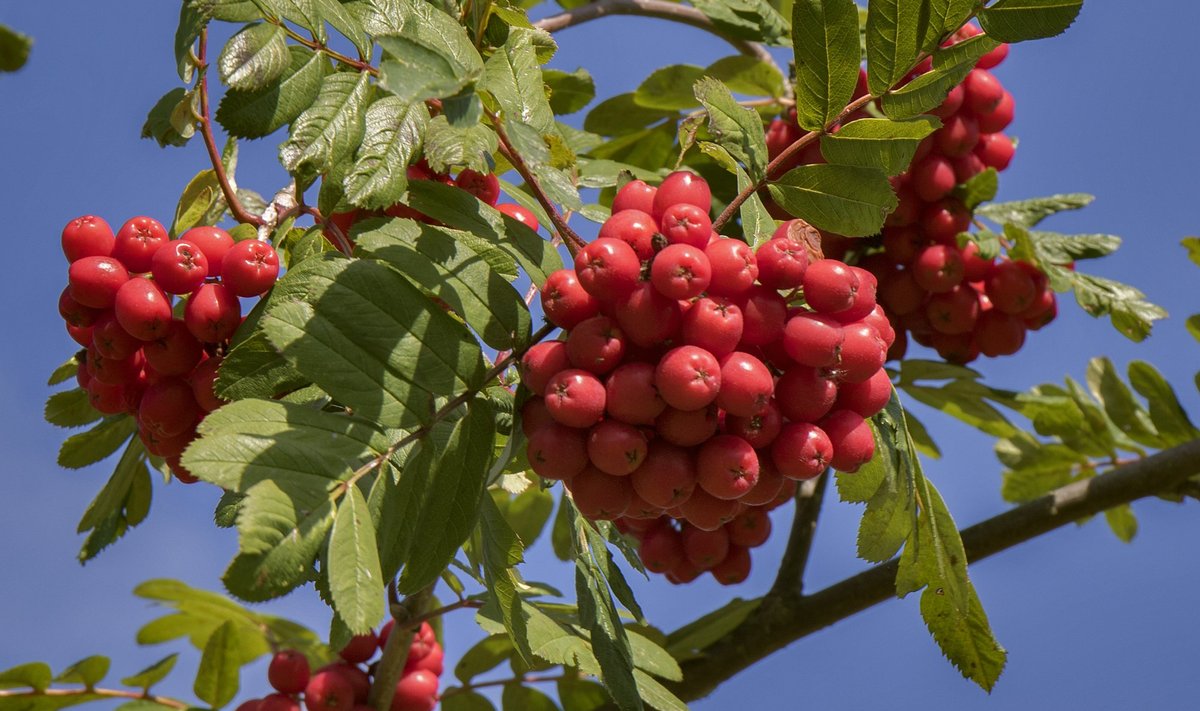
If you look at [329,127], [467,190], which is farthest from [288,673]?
[329,127]

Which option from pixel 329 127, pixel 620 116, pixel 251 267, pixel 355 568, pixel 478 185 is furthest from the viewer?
pixel 620 116

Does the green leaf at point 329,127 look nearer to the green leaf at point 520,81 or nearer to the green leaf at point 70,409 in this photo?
the green leaf at point 520,81

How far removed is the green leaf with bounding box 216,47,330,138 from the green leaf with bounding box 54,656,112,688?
4.55 ft

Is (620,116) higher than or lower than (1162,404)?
higher

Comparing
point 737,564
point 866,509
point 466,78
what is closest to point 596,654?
point 866,509

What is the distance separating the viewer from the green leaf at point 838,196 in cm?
159

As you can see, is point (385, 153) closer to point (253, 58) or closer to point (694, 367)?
A: point (253, 58)

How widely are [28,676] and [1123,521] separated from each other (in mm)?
2849

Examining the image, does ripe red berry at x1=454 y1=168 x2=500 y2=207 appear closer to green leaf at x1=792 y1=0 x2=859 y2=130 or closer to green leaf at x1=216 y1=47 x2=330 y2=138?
green leaf at x1=216 y1=47 x2=330 y2=138

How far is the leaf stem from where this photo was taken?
2422 millimetres

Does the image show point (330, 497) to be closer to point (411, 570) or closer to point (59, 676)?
point (411, 570)

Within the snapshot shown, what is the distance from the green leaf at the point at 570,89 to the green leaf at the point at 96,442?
110 centimetres

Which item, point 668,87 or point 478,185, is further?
point 668,87

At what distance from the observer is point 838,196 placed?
1.62 meters
